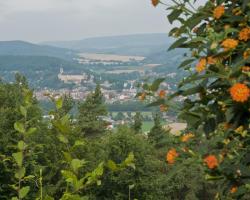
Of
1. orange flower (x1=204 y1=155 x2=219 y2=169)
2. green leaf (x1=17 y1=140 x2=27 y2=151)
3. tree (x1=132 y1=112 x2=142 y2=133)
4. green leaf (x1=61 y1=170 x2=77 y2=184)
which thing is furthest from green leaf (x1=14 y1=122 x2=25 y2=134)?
tree (x1=132 y1=112 x2=142 y2=133)

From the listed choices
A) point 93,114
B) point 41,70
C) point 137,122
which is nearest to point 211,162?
point 93,114

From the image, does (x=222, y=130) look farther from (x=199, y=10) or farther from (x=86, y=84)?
(x=86, y=84)

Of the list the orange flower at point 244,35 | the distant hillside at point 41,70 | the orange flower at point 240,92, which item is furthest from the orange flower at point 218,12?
the distant hillside at point 41,70

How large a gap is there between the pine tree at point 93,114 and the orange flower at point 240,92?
3617 cm

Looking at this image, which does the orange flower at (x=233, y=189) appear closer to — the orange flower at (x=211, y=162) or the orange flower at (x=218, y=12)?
the orange flower at (x=211, y=162)

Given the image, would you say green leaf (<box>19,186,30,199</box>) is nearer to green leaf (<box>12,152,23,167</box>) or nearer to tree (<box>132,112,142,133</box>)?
green leaf (<box>12,152,23,167</box>)

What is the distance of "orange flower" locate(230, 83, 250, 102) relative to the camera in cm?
165

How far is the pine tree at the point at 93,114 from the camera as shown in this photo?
126ft

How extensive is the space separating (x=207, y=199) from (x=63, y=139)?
115ft

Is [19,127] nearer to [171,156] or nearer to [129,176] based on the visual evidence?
[171,156]

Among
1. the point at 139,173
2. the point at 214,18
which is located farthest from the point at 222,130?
the point at 139,173

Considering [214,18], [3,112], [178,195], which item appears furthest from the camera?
[178,195]

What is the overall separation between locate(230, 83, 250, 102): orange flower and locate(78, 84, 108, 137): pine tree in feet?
119

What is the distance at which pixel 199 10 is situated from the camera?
87.9 inches
